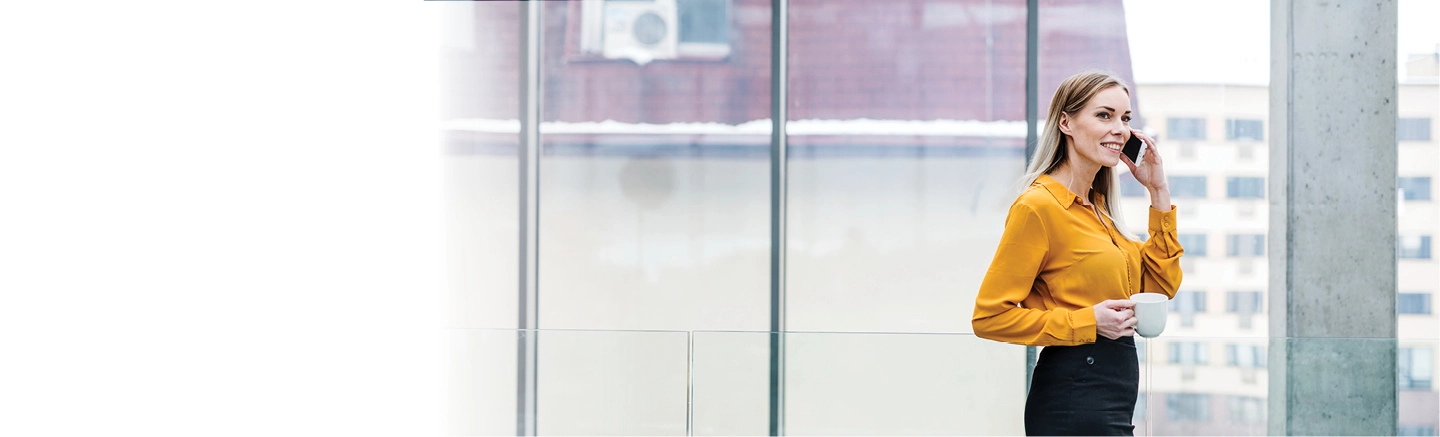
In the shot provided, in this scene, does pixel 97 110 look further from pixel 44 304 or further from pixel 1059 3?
pixel 1059 3

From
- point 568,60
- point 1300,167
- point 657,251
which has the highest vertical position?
point 568,60

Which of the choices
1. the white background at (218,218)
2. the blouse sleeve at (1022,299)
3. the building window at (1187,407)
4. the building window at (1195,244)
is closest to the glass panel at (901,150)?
the building window at (1195,244)

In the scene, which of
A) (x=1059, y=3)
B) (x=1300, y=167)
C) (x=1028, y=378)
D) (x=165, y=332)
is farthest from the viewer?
(x=1059, y=3)

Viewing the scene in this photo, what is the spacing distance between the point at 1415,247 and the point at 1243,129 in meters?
0.91

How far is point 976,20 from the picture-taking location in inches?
210

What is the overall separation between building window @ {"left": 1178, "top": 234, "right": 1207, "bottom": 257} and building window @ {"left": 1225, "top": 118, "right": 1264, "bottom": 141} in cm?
49

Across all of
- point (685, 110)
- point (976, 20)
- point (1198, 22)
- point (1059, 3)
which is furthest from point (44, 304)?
point (1198, 22)

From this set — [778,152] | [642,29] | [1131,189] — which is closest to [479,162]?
[642,29]

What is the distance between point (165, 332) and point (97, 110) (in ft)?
3.40

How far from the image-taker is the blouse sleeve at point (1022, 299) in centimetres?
207

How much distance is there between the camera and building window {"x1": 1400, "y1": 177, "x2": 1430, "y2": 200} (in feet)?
16.1

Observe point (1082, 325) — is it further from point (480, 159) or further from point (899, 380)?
point (480, 159)

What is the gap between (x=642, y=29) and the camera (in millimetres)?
5461

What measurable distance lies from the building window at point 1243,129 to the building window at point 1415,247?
780 millimetres
